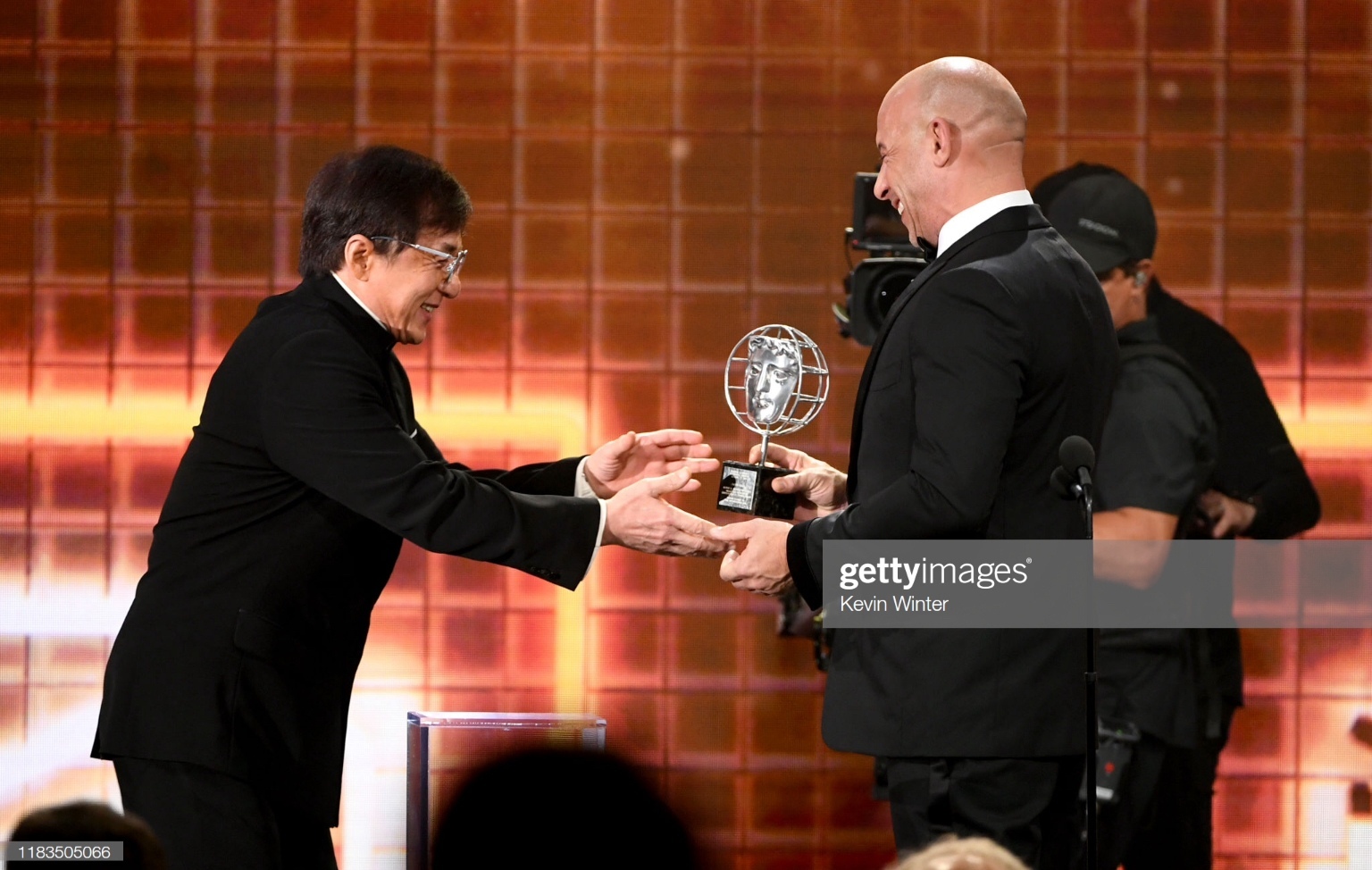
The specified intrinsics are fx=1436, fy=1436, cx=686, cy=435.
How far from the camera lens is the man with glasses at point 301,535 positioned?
2207mm

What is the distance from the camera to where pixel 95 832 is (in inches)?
57.7

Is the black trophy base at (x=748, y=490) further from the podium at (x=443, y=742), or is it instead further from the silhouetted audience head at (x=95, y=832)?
the silhouetted audience head at (x=95, y=832)

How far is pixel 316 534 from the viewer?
2.33 m

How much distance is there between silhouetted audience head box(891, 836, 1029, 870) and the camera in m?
1.28

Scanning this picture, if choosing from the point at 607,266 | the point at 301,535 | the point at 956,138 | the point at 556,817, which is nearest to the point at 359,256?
the point at 301,535

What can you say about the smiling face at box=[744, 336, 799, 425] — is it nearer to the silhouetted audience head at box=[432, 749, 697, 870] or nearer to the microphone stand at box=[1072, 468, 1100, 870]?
the microphone stand at box=[1072, 468, 1100, 870]

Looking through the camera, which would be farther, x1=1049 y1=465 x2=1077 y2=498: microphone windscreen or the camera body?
the camera body

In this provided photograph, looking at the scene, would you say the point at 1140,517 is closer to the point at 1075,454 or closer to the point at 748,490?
the point at 748,490

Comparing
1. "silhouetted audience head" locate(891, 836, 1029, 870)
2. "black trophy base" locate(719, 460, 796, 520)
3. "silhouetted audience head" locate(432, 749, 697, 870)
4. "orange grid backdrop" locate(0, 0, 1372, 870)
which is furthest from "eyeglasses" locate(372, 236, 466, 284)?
"orange grid backdrop" locate(0, 0, 1372, 870)

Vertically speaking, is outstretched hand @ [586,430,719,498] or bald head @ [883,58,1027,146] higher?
bald head @ [883,58,1027,146]

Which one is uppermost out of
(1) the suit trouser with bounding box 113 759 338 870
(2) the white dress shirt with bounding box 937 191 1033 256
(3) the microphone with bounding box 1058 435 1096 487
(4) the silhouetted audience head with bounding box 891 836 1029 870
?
(2) the white dress shirt with bounding box 937 191 1033 256

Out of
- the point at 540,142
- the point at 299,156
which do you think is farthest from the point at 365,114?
the point at 540,142

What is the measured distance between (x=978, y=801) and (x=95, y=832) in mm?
1248

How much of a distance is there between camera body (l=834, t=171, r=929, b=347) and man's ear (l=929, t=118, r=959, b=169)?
1.07 metres
